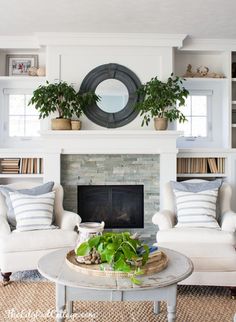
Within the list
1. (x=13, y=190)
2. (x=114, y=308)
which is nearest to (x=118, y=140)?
(x=13, y=190)

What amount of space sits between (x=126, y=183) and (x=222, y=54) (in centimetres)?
210

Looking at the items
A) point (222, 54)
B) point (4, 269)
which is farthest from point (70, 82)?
point (4, 269)

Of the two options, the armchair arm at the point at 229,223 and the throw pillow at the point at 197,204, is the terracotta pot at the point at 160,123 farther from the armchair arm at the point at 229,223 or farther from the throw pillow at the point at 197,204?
the armchair arm at the point at 229,223

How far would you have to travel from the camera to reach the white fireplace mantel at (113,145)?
14.2 ft

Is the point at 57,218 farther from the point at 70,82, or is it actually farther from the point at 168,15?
the point at 168,15

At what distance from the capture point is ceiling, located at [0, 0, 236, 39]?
3406 millimetres

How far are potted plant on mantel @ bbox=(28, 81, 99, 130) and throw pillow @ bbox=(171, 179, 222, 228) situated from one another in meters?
1.46

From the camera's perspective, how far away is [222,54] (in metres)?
4.80

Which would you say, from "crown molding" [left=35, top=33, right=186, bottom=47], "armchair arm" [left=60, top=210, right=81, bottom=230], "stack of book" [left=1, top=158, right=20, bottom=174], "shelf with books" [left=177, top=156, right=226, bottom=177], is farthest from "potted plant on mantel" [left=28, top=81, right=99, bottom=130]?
"shelf with books" [left=177, top=156, right=226, bottom=177]

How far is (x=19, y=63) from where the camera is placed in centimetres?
480

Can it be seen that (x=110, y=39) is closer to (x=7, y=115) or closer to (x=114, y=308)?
(x=7, y=115)

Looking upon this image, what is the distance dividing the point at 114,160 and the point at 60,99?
3.18 ft

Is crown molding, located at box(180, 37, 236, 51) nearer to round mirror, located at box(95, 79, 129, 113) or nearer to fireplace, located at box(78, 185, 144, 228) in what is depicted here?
round mirror, located at box(95, 79, 129, 113)

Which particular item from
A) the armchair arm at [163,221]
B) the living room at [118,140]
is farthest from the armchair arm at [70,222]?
the armchair arm at [163,221]
